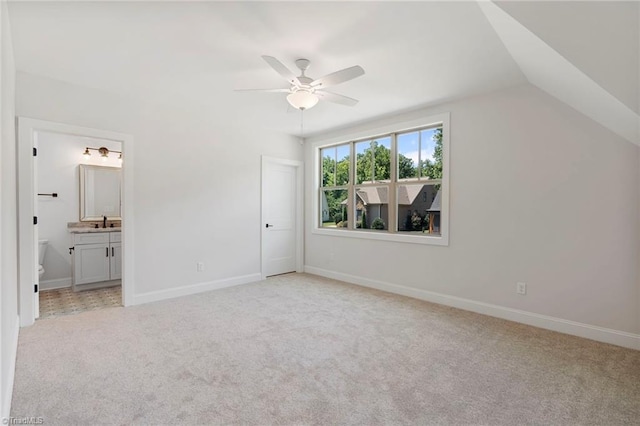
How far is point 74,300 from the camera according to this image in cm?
406

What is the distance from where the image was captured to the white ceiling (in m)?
2.14

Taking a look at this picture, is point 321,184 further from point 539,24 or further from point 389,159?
point 539,24

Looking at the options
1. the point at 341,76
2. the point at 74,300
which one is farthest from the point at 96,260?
the point at 341,76

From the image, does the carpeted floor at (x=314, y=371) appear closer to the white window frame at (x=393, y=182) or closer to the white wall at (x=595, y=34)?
the white window frame at (x=393, y=182)

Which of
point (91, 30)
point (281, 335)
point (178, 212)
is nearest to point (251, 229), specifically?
point (178, 212)

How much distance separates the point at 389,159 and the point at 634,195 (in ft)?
8.70

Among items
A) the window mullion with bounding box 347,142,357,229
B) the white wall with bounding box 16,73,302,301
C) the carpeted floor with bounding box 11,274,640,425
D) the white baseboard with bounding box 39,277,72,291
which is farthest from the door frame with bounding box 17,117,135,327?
the window mullion with bounding box 347,142,357,229

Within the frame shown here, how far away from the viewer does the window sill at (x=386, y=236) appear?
4.02 meters

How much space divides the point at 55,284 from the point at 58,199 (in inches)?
49.5

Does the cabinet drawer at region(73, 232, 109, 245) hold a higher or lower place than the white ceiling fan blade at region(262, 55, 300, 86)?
Answer: lower

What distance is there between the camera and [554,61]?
7.43ft

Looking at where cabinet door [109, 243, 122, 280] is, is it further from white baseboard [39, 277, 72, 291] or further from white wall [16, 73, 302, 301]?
white wall [16, 73, 302, 301]

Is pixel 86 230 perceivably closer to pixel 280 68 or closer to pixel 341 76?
pixel 280 68

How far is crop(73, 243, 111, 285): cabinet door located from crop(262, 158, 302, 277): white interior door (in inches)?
91.3
